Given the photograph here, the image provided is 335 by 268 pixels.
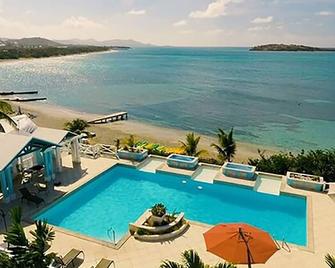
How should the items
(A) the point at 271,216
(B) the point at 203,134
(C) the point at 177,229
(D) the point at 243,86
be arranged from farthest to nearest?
(D) the point at 243,86 < (B) the point at 203,134 < (A) the point at 271,216 < (C) the point at 177,229

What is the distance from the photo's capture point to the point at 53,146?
1728 centimetres

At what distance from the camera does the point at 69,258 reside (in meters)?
10.9

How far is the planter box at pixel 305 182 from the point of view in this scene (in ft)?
54.4

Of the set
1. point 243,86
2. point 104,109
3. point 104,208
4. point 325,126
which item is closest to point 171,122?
point 104,109

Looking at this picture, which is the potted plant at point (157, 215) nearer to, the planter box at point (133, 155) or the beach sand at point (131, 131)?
the planter box at point (133, 155)

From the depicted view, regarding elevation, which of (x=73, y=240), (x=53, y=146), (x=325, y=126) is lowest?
(x=325, y=126)

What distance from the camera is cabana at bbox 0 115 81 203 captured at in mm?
15078

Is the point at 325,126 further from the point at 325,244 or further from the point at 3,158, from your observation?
the point at 3,158

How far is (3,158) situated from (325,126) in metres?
37.2

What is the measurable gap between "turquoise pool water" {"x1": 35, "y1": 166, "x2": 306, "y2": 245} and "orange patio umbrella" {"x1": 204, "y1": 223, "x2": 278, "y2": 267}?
5.69 metres

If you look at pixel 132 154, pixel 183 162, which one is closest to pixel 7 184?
pixel 132 154

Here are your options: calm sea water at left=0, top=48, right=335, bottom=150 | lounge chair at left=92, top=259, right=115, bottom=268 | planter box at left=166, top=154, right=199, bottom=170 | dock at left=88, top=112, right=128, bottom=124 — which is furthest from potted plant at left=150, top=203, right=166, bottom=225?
dock at left=88, top=112, right=128, bottom=124

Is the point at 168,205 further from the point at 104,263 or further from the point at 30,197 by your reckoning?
the point at 30,197

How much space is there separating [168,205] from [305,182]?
6.91 metres
